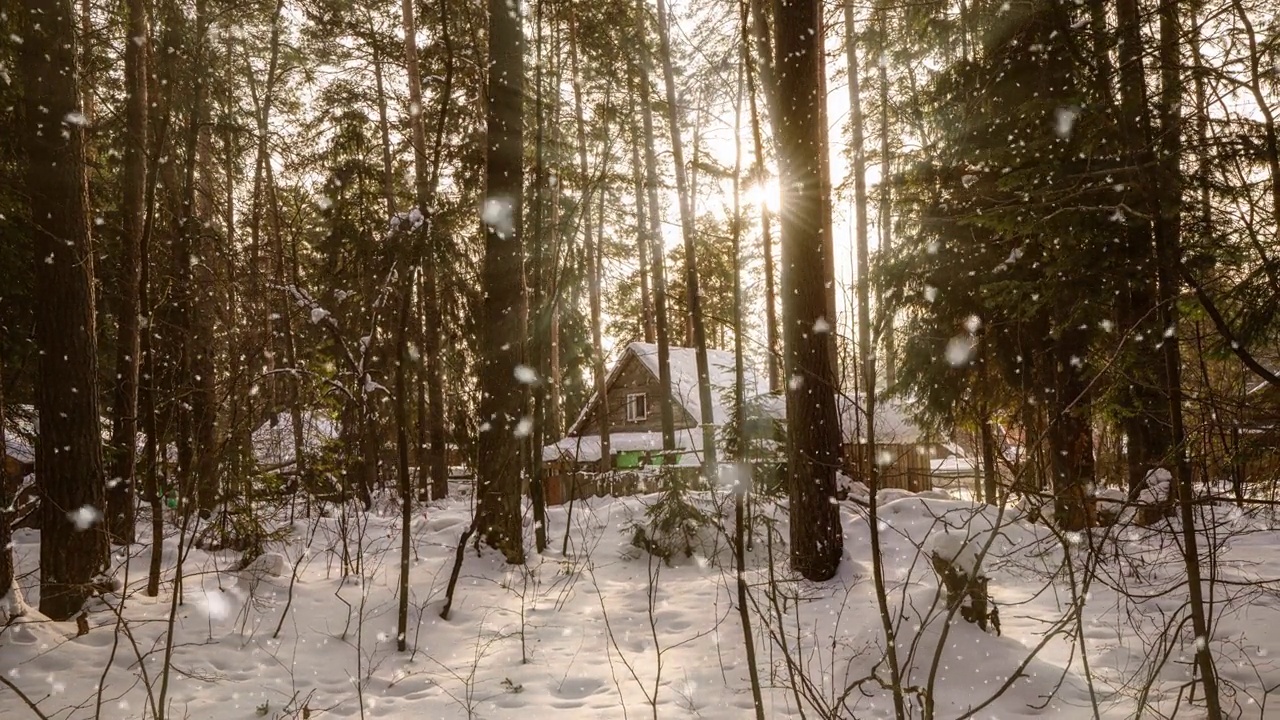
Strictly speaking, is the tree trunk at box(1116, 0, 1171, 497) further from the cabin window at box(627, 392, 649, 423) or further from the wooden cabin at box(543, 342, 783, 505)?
the cabin window at box(627, 392, 649, 423)

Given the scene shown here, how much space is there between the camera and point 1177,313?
4.86 m

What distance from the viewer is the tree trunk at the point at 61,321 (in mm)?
5453

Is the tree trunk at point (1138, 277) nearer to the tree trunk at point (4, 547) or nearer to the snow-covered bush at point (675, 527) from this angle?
the snow-covered bush at point (675, 527)

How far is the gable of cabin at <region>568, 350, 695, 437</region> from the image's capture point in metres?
26.0

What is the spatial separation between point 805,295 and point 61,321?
20.5ft

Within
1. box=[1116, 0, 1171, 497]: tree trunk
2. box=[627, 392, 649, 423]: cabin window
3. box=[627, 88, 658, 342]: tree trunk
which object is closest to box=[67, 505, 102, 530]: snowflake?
box=[1116, 0, 1171, 497]: tree trunk

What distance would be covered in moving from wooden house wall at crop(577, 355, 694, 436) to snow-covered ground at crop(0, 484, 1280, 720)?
59.9ft

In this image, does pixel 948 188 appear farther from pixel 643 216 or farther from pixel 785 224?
pixel 643 216

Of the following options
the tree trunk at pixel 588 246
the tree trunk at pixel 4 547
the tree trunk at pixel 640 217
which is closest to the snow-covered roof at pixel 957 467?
the tree trunk at pixel 588 246

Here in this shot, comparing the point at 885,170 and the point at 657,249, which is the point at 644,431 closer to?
the point at 657,249

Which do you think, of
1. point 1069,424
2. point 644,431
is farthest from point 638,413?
point 1069,424

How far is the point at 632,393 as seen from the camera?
2720 cm

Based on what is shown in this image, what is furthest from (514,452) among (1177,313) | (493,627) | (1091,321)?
(1091,321)

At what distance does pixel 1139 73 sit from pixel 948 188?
633cm
